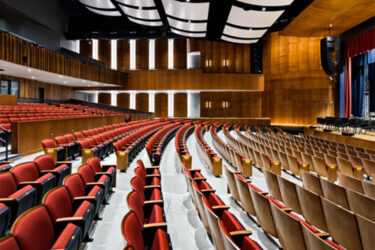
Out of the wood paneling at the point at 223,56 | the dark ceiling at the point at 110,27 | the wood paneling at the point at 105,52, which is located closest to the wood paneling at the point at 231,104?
the wood paneling at the point at 223,56

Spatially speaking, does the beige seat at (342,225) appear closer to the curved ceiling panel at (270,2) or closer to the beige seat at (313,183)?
the beige seat at (313,183)

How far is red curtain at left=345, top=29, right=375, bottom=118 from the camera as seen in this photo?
4.82 m

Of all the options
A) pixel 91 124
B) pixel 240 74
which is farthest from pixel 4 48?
pixel 240 74

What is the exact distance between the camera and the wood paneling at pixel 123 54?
8086mm

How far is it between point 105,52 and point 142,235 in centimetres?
829

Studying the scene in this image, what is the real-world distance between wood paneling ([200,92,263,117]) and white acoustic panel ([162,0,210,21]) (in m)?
2.85

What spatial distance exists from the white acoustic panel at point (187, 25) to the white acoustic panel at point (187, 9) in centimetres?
34

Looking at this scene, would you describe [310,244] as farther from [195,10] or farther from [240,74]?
[240,74]

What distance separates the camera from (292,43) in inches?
261

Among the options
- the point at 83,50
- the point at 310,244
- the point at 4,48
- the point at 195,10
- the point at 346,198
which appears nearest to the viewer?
the point at 310,244

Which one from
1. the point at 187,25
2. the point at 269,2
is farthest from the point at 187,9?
the point at 269,2

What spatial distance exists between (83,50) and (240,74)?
532 centimetres

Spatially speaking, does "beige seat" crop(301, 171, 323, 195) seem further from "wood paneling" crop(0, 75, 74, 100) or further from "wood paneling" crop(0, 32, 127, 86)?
"wood paneling" crop(0, 75, 74, 100)

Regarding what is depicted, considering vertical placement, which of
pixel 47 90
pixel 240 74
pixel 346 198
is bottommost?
pixel 346 198
